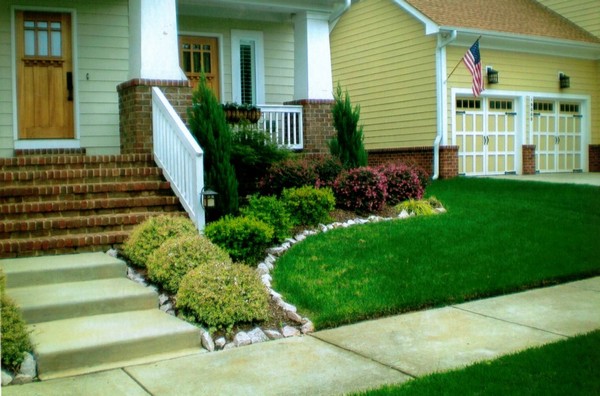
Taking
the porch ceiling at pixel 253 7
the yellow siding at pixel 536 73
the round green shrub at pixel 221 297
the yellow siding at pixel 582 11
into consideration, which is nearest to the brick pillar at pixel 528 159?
the yellow siding at pixel 536 73

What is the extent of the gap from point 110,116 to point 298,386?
25.2 ft

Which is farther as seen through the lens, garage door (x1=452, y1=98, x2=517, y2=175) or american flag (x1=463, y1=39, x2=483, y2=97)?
garage door (x1=452, y1=98, x2=517, y2=175)

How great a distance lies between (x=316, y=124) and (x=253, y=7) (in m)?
2.28

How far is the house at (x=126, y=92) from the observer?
8000 mm

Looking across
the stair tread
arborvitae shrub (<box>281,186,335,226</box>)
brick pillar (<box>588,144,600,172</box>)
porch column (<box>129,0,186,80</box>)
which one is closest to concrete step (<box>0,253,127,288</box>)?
the stair tread

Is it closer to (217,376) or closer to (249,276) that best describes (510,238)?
(249,276)

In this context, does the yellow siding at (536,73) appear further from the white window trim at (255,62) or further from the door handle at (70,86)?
the door handle at (70,86)

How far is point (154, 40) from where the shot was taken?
9.74 m

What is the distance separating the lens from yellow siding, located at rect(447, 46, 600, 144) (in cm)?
1700

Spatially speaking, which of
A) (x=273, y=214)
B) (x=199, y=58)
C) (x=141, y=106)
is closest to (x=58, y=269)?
(x=273, y=214)

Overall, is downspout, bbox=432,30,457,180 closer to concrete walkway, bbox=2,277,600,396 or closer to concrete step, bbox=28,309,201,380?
concrete walkway, bbox=2,277,600,396

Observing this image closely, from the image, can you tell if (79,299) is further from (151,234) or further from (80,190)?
(80,190)

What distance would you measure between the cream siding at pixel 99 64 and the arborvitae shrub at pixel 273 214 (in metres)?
3.79

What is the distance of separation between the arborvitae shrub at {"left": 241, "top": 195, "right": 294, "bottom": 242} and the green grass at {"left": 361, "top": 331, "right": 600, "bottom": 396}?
3736mm
